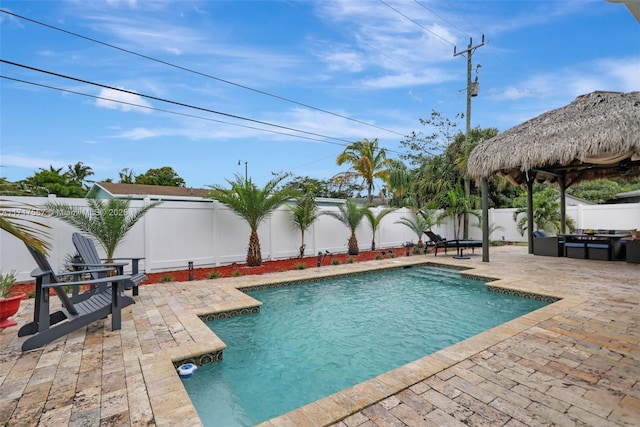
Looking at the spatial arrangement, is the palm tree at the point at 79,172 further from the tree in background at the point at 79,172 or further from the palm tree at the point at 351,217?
the palm tree at the point at 351,217

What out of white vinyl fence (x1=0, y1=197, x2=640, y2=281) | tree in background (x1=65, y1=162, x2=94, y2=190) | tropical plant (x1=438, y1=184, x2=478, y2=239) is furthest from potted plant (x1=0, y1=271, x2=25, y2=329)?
tree in background (x1=65, y1=162, x2=94, y2=190)

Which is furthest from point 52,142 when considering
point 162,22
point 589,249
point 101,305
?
point 589,249

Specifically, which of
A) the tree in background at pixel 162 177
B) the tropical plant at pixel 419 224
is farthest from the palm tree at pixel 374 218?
the tree in background at pixel 162 177

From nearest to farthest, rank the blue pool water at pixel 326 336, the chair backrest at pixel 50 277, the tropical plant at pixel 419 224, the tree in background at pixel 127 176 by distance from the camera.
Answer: the blue pool water at pixel 326 336, the chair backrest at pixel 50 277, the tropical plant at pixel 419 224, the tree in background at pixel 127 176

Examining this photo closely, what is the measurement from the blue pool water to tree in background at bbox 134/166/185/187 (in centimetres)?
2755

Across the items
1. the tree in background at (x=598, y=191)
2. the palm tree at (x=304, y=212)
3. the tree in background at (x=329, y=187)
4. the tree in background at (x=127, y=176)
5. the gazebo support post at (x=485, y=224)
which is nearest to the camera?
the gazebo support post at (x=485, y=224)

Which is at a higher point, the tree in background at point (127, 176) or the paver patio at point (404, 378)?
the tree in background at point (127, 176)

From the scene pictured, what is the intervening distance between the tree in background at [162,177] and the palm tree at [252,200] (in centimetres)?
2395

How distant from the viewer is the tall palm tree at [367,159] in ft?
61.7

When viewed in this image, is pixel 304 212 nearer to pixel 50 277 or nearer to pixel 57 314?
pixel 57 314

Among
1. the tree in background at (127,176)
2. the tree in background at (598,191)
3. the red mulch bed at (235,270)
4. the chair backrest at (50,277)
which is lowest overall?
the red mulch bed at (235,270)

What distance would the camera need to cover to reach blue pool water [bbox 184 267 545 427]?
3.02 m

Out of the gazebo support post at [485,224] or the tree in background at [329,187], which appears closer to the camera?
the gazebo support post at [485,224]

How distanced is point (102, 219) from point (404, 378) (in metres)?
6.93
